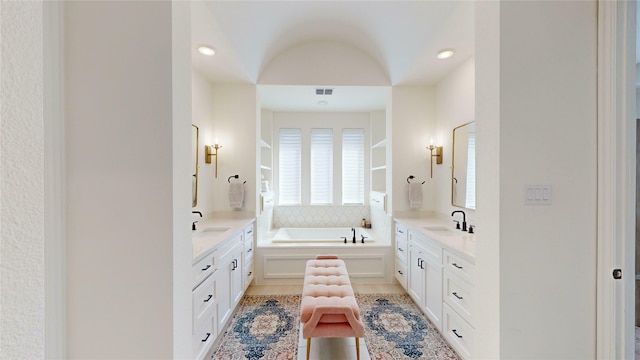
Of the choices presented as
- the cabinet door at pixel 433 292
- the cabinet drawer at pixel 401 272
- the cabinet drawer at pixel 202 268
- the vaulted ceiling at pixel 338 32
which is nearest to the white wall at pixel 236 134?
the vaulted ceiling at pixel 338 32

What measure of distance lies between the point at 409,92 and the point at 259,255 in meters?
2.85

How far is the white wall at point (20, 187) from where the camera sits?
0.42 metres

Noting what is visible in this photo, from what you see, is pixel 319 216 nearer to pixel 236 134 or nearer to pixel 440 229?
pixel 236 134

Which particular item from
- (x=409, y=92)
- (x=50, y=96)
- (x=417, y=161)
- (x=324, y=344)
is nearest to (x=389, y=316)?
(x=324, y=344)

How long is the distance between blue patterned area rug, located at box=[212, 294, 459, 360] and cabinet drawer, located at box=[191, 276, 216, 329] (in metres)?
0.44

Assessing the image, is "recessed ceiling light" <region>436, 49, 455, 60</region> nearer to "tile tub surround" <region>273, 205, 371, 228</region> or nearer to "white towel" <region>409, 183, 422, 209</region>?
"white towel" <region>409, 183, 422, 209</region>

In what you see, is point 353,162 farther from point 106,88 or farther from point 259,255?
point 106,88

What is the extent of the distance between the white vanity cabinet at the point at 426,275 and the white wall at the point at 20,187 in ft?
7.33

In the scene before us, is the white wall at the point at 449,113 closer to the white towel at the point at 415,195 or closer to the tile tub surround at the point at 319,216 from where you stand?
the white towel at the point at 415,195

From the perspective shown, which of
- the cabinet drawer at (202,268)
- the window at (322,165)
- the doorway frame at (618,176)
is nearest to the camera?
the doorway frame at (618,176)

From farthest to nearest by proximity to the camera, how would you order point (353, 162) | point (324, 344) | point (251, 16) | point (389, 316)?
point (353, 162)
point (389, 316)
point (251, 16)
point (324, 344)

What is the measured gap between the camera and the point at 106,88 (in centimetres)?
110

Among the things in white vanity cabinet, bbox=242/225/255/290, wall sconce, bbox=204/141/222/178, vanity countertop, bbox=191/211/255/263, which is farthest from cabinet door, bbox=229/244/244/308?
wall sconce, bbox=204/141/222/178

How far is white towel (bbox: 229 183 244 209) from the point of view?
123 inches
